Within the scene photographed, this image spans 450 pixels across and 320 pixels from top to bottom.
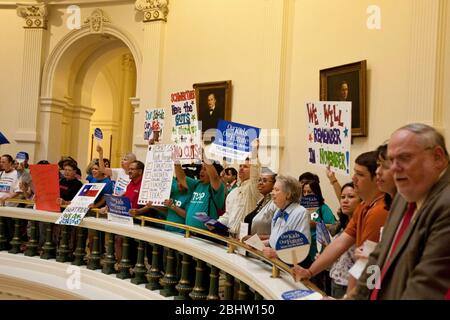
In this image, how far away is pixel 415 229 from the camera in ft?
6.47

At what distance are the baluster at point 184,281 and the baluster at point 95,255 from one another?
165 cm

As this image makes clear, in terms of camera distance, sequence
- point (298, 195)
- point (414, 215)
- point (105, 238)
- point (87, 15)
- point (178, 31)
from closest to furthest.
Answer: point (414, 215), point (298, 195), point (105, 238), point (178, 31), point (87, 15)

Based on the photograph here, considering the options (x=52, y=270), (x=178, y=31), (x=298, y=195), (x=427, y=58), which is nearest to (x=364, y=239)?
(x=298, y=195)

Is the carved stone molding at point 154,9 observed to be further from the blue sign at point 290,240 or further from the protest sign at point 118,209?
the blue sign at point 290,240

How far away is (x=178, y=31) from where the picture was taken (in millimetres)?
10633

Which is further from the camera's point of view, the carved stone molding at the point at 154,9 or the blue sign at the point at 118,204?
the carved stone molding at the point at 154,9

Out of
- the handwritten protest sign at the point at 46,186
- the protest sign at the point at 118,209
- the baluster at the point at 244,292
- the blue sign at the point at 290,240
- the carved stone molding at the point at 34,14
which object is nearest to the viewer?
the blue sign at the point at 290,240

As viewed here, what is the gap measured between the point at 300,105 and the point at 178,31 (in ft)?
11.8

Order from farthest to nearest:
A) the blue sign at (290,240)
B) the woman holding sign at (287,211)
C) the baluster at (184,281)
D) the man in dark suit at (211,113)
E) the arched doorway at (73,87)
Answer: the arched doorway at (73,87)
the man in dark suit at (211,113)
the baluster at (184,281)
the woman holding sign at (287,211)
the blue sign at (290,240)

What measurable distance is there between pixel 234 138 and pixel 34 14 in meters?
8.69

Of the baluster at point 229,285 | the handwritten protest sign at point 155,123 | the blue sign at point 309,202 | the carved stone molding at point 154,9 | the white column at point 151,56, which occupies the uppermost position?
the carved stone molding at point 154,9

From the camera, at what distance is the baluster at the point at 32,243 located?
6.84m

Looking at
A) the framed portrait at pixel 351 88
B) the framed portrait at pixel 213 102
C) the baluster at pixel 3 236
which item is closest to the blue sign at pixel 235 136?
the framed portrait at pixel 351 88
